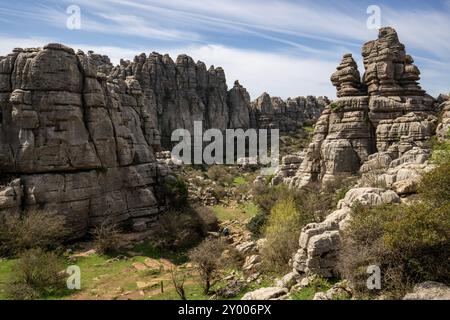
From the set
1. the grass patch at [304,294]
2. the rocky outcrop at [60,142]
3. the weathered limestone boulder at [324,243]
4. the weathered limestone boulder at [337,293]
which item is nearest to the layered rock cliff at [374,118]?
the weathered limestone boulder at [324,243]

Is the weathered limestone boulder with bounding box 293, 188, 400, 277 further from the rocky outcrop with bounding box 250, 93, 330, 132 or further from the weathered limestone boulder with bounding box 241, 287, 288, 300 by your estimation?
the rocky outcrop with bounding box 250, 93, 330, 132

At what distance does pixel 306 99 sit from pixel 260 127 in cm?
2294

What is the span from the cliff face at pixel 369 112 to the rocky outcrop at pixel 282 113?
51974mm

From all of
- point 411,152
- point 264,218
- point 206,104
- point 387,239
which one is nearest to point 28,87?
point 264,218

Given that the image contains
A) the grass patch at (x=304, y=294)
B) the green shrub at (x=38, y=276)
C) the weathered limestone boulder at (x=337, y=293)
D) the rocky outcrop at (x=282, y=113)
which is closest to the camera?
the weathered limestone boulder at (x=337, y=293)

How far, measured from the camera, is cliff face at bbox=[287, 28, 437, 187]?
3656cm

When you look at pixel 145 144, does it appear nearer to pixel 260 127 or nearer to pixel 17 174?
pixel 17 174

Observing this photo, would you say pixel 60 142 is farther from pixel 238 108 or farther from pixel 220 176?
pixel 238 108

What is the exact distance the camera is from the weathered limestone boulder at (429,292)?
10727 mm

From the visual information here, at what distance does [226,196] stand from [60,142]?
25238mm

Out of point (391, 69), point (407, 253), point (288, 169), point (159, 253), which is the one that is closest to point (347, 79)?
point (391, 69)

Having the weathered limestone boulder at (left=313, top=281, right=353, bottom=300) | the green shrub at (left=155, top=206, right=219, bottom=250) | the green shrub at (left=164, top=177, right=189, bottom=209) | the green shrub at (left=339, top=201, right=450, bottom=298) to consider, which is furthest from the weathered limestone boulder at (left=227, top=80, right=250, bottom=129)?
the weathered limestone boulder at (left=313, top=281, right=353, bottom=300)

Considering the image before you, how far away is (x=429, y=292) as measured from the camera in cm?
1099

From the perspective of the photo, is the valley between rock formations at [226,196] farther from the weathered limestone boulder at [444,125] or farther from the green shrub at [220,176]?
the green shrub at [220,176]
